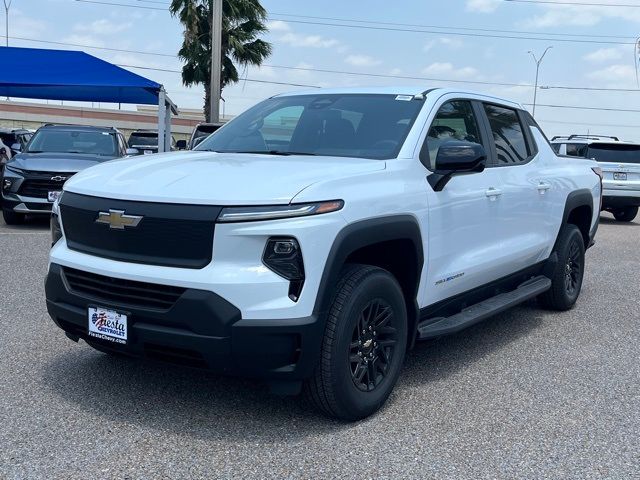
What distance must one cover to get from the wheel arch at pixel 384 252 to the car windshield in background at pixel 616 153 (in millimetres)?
13562

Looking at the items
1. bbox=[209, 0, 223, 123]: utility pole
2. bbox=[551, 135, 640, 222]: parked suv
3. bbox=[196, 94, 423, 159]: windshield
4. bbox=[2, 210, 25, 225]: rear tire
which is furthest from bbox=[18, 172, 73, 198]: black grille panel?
bbox=[551, 135, 640, 222]: parked suv

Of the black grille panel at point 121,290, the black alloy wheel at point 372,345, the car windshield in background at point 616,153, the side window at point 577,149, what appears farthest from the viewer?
the side window at point 577,149

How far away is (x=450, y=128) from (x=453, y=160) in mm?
736

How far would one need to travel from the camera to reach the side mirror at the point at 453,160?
167 inches

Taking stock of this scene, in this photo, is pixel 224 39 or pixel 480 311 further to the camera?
pixel 224 39

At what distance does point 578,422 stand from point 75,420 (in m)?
2.78

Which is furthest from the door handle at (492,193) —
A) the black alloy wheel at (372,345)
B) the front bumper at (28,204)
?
the front bumper at (28,204)

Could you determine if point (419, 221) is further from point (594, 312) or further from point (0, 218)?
point (0, 218)

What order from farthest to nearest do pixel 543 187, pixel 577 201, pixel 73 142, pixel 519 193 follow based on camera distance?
1. pixel 73 142
2. pixel 577 201
3. pixel 543 187
4. pixel 519 193

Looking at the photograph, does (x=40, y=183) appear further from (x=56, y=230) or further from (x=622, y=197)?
(x=622, y=197)

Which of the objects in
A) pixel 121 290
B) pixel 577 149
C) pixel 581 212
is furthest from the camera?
pixel 577 149

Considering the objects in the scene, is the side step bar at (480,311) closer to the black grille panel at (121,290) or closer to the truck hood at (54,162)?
the black grille panel at (121,290)

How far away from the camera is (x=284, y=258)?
3.43 m

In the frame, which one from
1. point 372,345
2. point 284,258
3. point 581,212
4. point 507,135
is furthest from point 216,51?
point 284,258
